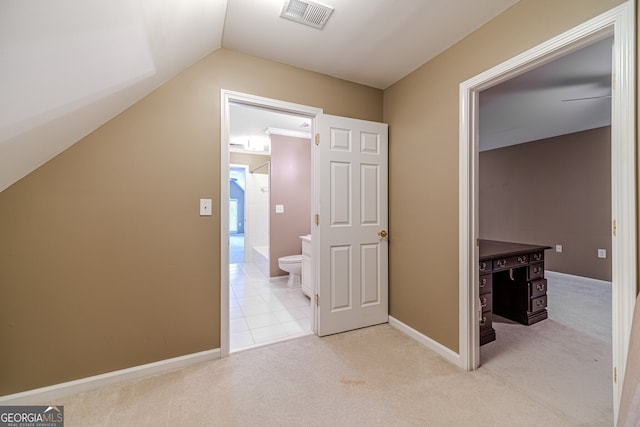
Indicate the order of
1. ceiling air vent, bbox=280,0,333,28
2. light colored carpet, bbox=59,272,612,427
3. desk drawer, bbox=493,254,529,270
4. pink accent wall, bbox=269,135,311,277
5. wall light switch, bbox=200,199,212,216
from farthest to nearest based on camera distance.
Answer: pink accent wall, bbox=269,135,311,277, desk drawer, bbox=493,254,529,270, wall light switch, bbox=200,199,212,216, ceiling air vent, bbox=280,0,333,28, light colored carpet, bbox=59,272,612,427

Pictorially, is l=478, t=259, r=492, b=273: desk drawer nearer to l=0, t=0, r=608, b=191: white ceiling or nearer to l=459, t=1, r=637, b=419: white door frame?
l=459, t=1, r=637, b=419: white door frame

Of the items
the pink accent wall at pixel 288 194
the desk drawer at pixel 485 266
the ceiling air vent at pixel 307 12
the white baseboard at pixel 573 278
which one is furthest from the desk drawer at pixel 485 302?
the white baseboard at pixel 573 278

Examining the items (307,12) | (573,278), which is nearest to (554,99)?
(307,12)

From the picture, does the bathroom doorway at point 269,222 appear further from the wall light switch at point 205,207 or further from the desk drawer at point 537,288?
the desk drawer at point 537,288

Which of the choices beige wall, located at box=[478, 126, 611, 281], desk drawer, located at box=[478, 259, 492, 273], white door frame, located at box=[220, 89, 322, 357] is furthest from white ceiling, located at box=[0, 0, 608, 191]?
beige wall, located at box=[478, 126, 611, 281]

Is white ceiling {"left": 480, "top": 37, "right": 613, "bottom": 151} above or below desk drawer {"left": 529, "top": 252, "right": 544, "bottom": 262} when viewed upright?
above

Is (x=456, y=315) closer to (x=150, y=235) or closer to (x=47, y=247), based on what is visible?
(x=150, y=235)

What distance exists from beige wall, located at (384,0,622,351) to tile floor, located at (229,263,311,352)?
1049 millimetres

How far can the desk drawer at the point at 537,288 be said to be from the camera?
2615 millimetres

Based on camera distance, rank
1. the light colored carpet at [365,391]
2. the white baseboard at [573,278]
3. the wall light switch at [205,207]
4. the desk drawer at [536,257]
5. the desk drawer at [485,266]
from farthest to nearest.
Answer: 1. the white baseboard at [573,278]
2. the desk drawer at [536,257]
3. the desk drawer at [485,266]
4. the wall light switch at [205,207]
5. the light colored carpet at [365,391]

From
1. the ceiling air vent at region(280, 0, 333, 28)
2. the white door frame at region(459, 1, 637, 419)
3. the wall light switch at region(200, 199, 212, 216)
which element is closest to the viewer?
the white door frame at region(459, 1, 637, 419)

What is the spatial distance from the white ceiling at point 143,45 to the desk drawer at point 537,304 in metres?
2.55

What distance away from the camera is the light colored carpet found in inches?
55.9

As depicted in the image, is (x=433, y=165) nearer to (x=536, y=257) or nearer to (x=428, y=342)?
(x=428, y=342)
